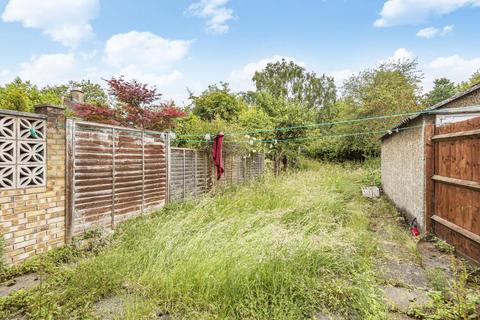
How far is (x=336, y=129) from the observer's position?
838 inches

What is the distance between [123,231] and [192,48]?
932cm

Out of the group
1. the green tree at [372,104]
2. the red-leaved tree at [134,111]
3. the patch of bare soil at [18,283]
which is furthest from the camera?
the green tree at [372,104]

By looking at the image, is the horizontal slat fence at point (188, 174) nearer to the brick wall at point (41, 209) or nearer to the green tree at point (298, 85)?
the brick wall at point (41, 209)

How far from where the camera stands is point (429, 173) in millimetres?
4824

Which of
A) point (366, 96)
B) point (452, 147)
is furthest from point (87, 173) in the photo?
point (366, 96)

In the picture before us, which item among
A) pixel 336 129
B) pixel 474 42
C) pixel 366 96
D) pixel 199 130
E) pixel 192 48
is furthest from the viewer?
pixel 336 129

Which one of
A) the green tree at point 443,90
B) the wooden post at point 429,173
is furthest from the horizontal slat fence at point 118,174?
the green tree at point 443,90

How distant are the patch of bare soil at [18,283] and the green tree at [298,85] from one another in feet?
84.3

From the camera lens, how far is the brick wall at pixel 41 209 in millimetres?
3516

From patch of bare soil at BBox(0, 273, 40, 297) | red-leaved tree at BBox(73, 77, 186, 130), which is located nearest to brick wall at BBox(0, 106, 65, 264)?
patch of bare soil at BBox(0, 273, 40, 297)

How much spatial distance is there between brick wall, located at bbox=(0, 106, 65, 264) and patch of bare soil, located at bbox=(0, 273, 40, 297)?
343mm

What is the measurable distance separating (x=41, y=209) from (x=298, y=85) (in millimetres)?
27870

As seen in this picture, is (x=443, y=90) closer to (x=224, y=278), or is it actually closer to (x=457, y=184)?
(x=457, y=184)

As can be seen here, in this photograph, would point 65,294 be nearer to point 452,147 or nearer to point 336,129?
point 452,147
